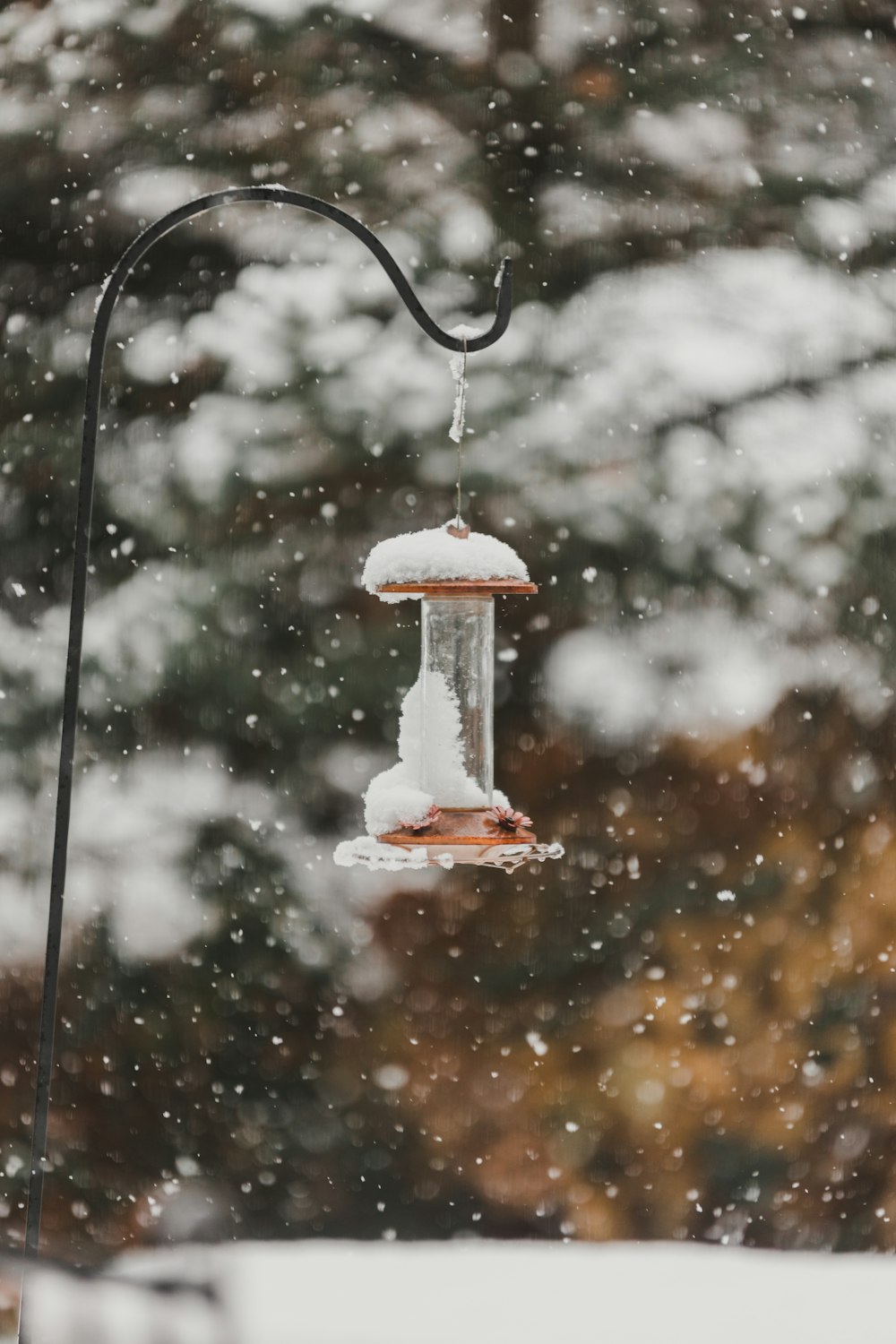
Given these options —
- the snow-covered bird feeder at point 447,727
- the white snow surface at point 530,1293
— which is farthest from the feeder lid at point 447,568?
the white snow surface at point 530,1293

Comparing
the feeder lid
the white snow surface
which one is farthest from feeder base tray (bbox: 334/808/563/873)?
the white snow surface

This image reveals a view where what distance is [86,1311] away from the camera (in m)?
2.24

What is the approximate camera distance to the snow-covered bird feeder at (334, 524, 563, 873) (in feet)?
4.62

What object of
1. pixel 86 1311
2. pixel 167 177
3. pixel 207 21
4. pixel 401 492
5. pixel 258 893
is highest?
pixel 207 21

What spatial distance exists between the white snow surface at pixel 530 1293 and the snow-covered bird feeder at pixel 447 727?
1.18 m

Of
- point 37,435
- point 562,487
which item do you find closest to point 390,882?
point 562,487

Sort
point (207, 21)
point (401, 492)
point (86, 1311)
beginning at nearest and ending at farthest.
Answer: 1. point (86, 1311)
2. point (401, 492)
3. point (207, 21)

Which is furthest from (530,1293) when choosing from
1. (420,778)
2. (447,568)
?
(447,568)

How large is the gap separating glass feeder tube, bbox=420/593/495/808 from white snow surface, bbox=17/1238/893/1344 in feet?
3.88

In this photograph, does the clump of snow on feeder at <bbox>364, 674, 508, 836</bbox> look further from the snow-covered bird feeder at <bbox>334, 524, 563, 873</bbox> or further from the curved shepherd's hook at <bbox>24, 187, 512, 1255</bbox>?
the curved shepherd's hook at <bbox>24, 187, 512, 1255</bbox>

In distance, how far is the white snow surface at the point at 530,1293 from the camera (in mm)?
2381

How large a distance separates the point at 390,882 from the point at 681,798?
0.51m

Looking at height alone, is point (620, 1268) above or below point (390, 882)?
below

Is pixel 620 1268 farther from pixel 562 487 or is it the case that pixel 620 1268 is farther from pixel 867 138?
pixel 867 138
